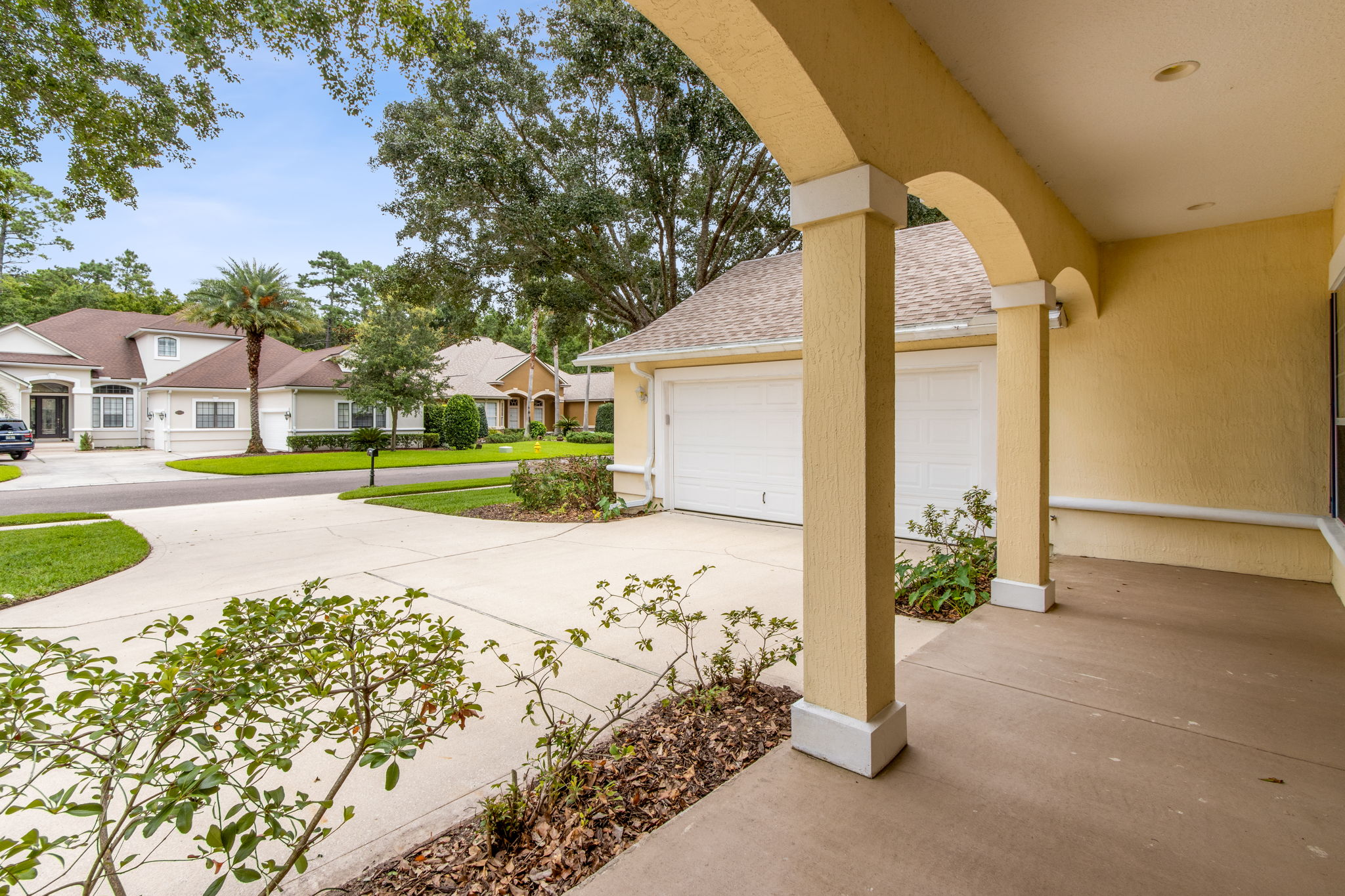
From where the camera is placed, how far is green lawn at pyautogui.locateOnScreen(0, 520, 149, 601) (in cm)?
548

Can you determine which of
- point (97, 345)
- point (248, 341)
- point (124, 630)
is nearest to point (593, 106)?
point (124, 630)

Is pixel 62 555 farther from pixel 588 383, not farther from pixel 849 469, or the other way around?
pixel 588 383

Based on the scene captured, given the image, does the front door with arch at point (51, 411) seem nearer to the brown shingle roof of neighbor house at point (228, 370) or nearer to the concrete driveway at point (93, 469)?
the concrete driveway at point (93, 469)

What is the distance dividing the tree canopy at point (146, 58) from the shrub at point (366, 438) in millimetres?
17729

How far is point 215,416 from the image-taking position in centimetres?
2297

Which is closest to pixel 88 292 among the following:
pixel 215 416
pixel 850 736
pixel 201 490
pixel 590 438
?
pixel 215 416

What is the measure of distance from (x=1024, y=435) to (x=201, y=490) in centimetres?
1494

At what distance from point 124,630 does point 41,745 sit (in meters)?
3.87

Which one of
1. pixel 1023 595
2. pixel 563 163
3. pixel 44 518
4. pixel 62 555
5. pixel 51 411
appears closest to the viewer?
pixel 1023 595

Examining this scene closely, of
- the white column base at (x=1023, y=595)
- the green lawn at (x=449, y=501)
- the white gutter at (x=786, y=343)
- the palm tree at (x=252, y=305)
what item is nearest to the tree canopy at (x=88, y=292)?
the palm tree at (x=252, y=305)

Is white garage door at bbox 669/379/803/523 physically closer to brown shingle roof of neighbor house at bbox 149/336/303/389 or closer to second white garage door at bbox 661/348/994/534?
second white garage door at bbox 661/348/994/534

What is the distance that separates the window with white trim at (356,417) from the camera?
2377 centimetres

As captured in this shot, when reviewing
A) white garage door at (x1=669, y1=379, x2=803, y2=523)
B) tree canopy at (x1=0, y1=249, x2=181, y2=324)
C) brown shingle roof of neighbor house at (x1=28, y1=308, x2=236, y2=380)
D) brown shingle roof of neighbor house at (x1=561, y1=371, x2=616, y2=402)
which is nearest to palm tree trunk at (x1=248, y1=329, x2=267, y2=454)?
brown shingle roof of neighbor house at (x1=28, y1=308, x2=236, y2=380)

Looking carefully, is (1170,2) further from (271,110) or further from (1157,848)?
(271,110)
